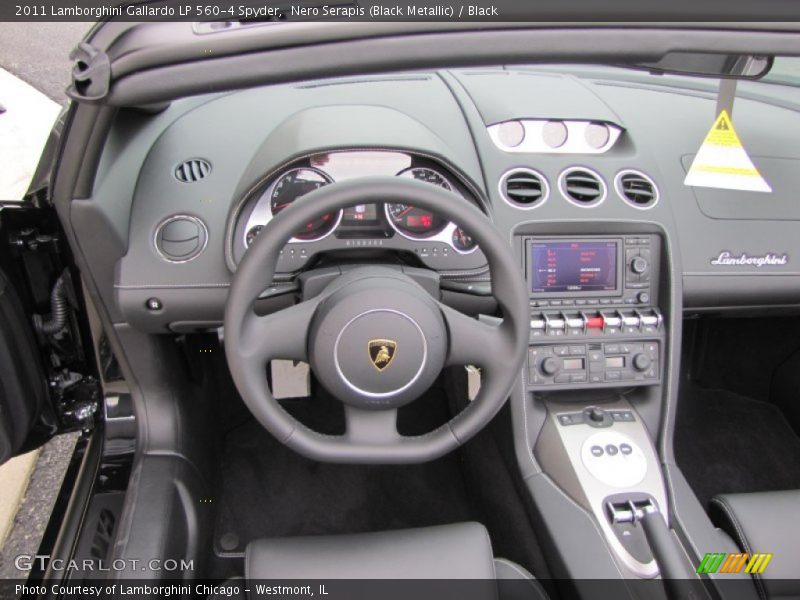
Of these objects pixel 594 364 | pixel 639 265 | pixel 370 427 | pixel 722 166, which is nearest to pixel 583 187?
pixel 639 265

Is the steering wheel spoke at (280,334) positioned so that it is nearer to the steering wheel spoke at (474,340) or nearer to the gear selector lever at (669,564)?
the steering wheel spoke at (474,340)

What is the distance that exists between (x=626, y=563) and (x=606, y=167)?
95 cm

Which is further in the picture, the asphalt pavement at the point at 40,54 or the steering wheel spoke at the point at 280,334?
the asphalt pavement at the point at 40,54

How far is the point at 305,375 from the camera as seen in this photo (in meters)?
1.62

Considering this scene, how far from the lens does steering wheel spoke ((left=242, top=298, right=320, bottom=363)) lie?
1239mm

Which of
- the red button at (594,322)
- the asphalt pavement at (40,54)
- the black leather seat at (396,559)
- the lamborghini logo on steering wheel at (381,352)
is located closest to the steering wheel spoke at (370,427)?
the lamborghini logo on steering wheel at (381,352)

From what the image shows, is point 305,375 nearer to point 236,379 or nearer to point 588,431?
point 236,379

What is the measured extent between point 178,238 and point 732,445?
2019 millimetres

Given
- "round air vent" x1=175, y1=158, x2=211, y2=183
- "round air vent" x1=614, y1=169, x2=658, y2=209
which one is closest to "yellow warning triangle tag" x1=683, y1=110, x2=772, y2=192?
"round air vent" x1=614, y1=169, x2=658, y2=209

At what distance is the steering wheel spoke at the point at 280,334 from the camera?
1.24 meters

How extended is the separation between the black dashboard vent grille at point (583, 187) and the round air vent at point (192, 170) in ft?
2.89

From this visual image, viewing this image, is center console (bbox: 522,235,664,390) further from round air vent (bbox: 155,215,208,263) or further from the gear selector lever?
round air vent (bbox: 155,215,208,263)

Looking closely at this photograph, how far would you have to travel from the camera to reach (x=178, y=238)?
1.54 meters

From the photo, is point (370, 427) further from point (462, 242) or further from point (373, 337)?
point (462, 242)
